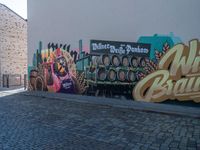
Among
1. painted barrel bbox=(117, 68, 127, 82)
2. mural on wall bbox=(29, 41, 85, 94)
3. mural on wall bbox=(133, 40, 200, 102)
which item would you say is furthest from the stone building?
mural on wall bbox=(133, 40, 200, 102)

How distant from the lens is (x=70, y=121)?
8367mm

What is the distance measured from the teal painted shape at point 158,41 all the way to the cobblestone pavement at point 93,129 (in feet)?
9.79

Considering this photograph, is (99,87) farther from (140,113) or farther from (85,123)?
(85,123)

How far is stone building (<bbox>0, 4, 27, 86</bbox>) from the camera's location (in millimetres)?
19531

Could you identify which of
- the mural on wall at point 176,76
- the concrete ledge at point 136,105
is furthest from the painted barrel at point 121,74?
the mural on wall at point 176,76

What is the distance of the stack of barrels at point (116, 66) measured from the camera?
12074 millimetres

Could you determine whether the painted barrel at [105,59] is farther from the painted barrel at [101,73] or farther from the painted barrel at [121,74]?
the painted barrel at [121,74]

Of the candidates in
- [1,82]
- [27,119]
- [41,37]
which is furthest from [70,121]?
[1,82]

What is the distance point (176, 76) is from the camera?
35.2 feet

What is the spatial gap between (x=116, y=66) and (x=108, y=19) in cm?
225

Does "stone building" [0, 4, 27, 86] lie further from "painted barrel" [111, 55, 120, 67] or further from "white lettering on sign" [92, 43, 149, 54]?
"painted barrel" [111, 55, 120, 67]

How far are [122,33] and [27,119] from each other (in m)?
5.96

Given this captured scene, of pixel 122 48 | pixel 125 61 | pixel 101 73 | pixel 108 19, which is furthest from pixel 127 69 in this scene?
pixel 108 19

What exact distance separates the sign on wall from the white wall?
26 cm
